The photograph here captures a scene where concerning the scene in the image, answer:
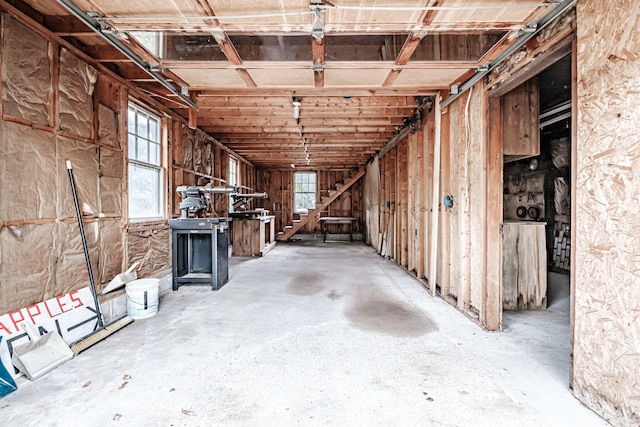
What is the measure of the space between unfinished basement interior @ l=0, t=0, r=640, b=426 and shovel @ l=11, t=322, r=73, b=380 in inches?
0.5

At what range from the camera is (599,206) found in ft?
5.50

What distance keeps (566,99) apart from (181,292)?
5.80m

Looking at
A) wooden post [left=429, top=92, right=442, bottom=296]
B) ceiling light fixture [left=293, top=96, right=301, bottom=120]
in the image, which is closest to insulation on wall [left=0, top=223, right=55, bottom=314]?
ceiling light fixture [left=293, top=96, right=301, bottom=120]

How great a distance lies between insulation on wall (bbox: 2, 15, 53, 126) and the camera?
85.3 inches

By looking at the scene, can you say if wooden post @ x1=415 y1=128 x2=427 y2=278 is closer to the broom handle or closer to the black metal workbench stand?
the black metal workbench stand

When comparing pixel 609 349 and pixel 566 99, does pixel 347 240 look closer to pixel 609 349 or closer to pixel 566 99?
pixel 566 99

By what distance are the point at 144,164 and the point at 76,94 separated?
50.0 inches

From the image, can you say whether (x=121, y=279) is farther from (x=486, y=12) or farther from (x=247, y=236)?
(x=486, y=12)

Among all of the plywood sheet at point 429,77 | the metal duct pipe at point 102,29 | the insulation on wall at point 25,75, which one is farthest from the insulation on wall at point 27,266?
the plywood sheet at point 429,77

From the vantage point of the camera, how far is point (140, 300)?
3.07 m

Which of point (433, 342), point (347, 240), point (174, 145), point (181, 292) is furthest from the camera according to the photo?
point (347, 240)

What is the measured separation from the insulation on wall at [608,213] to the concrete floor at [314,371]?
26 centimetres

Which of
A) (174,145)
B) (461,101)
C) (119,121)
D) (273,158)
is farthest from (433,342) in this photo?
(273,158)

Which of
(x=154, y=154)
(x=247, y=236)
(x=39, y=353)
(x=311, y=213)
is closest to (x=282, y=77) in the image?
(x=154, y=154)
